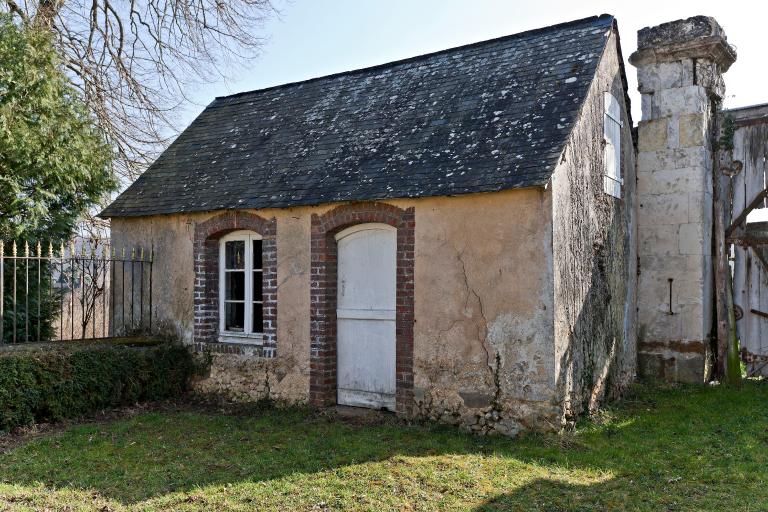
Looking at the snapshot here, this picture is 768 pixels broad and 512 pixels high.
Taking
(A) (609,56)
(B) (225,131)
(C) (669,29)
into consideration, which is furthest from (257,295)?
(C) (669,29)

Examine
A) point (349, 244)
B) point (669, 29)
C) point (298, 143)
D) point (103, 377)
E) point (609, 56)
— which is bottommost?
point (103, 377)

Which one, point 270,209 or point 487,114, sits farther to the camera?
point 270,209

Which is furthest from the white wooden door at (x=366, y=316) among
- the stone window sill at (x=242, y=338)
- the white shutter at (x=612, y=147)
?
the white shutter at (x=612, y=147)

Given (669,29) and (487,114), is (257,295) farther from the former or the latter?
(669,29)

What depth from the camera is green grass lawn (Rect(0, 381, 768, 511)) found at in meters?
5.52

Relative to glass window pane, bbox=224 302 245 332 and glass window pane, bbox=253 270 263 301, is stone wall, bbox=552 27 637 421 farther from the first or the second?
glass window pane, bbox=224 302 245 332

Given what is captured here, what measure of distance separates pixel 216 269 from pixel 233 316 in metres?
0.76

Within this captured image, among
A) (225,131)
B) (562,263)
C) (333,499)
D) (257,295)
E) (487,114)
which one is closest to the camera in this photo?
(333,499)

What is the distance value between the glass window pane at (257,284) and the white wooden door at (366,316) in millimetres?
1531

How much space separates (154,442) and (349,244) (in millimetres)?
3344

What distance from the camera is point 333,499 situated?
552 cm

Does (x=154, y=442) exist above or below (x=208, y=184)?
below

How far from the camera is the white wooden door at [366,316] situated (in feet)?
27.3

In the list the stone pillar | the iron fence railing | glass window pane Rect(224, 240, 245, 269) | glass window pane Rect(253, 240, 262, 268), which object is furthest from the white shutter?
the iron fence railing
